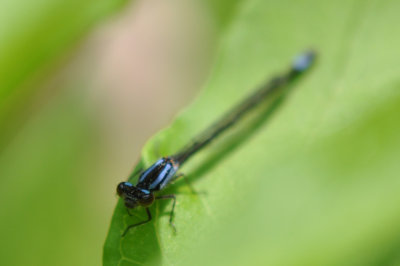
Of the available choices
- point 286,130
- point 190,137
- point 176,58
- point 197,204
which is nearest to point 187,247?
point 197,204

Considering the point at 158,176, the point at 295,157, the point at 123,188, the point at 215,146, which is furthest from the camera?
the point at 215,146

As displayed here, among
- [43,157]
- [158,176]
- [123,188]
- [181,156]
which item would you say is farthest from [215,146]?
[43,157]

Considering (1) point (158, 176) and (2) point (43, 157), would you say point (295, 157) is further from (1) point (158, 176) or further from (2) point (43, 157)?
(2) point (43, 157)

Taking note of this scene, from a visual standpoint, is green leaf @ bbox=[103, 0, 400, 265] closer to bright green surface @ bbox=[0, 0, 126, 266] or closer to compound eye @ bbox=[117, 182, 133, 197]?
compound eye @ bbox=[117, 182, 133, 197]

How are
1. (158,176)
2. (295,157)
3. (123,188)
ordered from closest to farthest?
(295,157) < (123,188) < (158,176)

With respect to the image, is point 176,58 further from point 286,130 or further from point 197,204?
point 197,204

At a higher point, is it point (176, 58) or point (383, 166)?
point (176, 58)

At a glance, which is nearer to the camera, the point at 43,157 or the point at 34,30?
the point at 34,30
